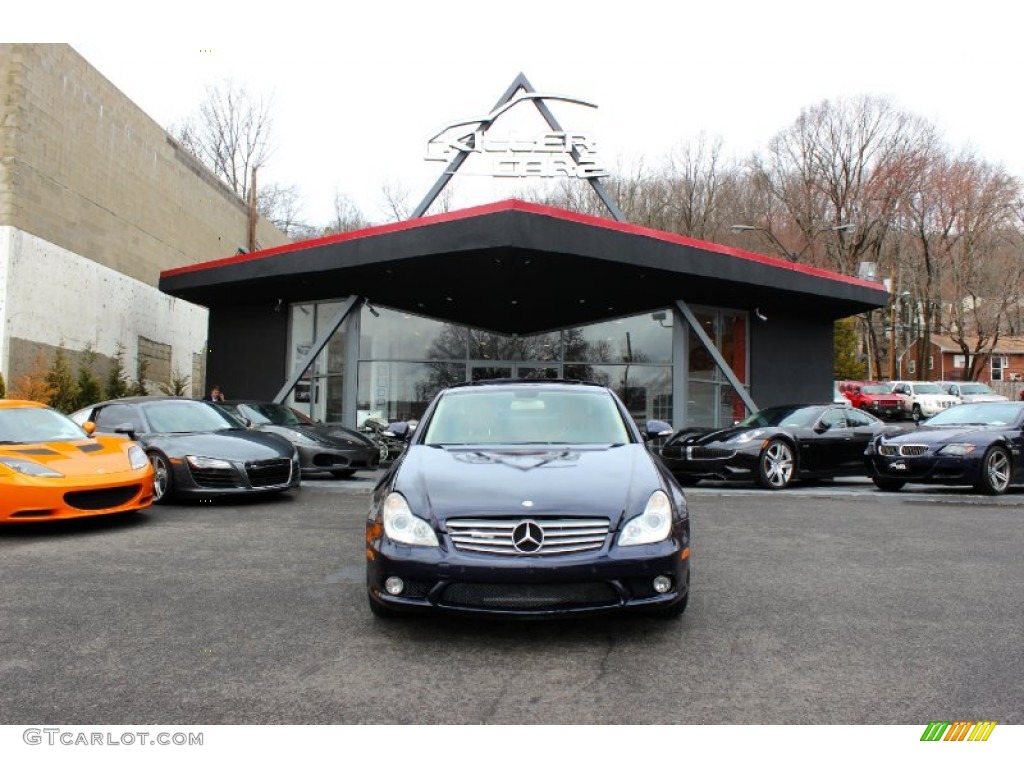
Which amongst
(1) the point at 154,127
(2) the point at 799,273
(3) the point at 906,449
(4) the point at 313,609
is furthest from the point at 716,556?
(1) the point at 154,127

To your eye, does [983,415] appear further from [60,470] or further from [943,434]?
[60,470]

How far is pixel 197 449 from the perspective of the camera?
9.73 meters

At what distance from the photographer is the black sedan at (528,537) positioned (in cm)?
402

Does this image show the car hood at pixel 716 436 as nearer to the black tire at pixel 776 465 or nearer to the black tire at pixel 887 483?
the black tire at pixel 776 465

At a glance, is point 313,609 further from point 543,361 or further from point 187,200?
point 187,200

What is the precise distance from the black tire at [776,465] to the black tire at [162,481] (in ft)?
26.7

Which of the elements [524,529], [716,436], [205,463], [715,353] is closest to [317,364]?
[715,353]

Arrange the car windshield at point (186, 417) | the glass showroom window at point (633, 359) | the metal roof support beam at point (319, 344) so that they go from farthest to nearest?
the glass showroom window at point (633, 359), the metal roof support beam at point (319, 344), the car windshield at point (186, 417)

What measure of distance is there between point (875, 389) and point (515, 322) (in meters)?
24.1

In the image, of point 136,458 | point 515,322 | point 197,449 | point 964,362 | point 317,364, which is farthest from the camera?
point 964,362

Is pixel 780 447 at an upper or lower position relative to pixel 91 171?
lower

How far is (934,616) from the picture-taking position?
4.83m

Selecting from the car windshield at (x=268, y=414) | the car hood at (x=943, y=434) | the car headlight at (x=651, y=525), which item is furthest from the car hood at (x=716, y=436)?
the car headlight at (x=651, y=525)

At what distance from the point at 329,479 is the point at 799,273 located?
34.2 feet
